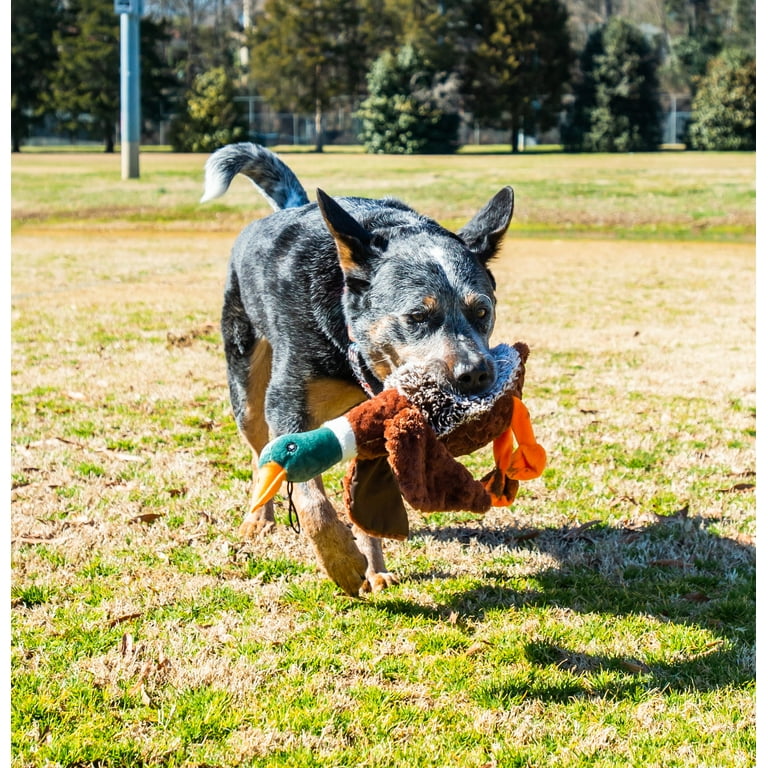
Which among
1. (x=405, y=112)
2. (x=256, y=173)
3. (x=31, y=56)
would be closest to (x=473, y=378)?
(x=256, y=173)

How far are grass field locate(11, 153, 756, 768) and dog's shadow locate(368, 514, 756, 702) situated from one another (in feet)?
0.04

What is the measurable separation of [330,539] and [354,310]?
979 millimetres

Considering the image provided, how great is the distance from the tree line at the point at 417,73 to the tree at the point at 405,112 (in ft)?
0.24

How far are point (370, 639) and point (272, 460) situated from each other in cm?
92

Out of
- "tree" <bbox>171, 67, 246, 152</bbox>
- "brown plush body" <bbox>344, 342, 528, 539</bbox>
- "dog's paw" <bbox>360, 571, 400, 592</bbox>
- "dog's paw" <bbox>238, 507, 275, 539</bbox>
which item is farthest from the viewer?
"tree" <bbox>171, 67, 246, 152</bbox>

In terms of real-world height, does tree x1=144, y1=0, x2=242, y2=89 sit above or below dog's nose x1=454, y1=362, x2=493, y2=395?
above

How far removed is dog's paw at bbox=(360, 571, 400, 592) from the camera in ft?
14.4

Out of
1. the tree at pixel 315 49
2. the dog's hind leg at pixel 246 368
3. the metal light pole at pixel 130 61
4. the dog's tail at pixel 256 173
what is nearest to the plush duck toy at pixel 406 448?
the dog's hind leg at pixel 246 368

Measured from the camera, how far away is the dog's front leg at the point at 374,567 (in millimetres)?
4430

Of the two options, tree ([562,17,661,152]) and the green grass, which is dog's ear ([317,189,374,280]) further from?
tree ([562,17,661,152])

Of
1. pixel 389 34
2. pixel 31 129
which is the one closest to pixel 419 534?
pixel 389 34

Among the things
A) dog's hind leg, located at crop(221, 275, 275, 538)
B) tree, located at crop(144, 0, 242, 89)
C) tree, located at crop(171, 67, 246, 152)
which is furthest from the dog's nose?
tree, located at crop(144, 0, 242, 89)

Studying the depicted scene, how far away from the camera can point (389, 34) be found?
179 feet
